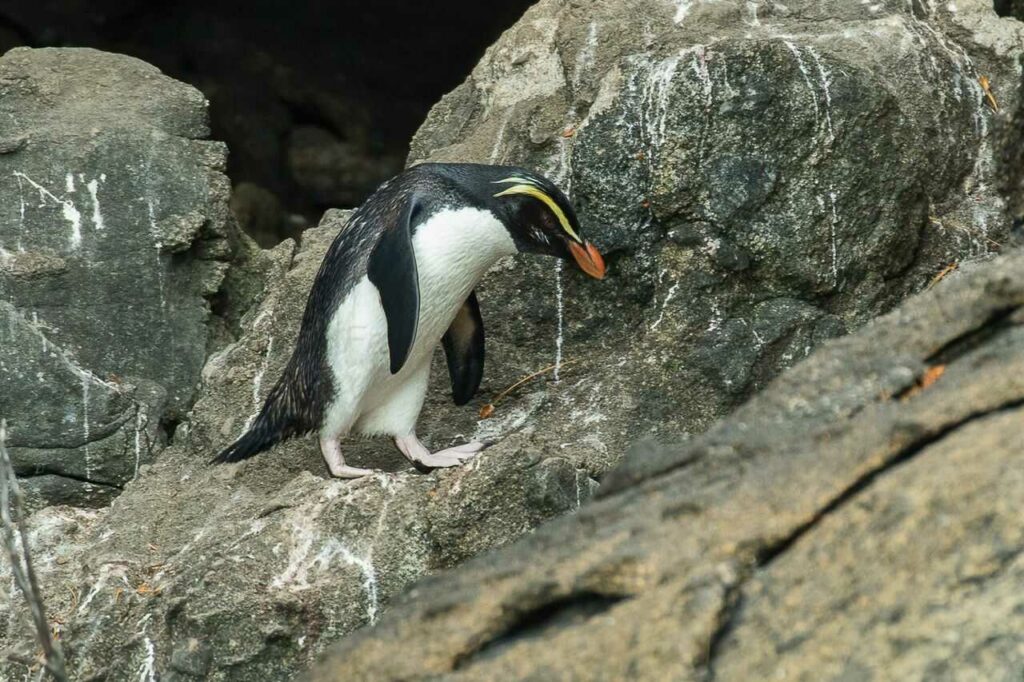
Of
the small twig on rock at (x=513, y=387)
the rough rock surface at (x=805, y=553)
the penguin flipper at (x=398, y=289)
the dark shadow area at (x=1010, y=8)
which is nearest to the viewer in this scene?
the rough rock surface at (x=805, y=553)

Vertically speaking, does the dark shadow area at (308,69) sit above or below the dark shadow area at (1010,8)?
below

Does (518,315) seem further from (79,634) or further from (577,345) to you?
(79,634)

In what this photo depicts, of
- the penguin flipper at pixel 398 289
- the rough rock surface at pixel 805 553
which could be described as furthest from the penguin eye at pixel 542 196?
the rough rock surface at pixel 805 553

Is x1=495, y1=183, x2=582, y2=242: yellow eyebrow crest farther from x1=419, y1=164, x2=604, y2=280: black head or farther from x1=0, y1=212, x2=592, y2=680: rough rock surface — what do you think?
x1=0, y1=212, x2=592, y2=680: rough rock surface

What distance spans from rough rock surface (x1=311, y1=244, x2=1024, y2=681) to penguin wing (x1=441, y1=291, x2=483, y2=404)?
2.34m

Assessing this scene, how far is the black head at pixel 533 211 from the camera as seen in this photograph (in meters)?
4.91

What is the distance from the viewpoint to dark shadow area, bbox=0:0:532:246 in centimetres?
905

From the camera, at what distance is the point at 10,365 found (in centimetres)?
576

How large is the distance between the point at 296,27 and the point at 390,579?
5507 mm

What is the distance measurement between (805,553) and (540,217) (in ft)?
8.51

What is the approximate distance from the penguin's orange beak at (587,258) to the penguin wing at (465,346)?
444mm

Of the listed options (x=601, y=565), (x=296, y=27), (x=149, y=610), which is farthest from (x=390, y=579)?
(x=296, y=27)

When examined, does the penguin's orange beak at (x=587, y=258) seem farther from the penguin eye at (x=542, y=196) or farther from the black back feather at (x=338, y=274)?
the black back feather at (x=338, y=274)

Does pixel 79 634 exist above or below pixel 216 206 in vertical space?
below
